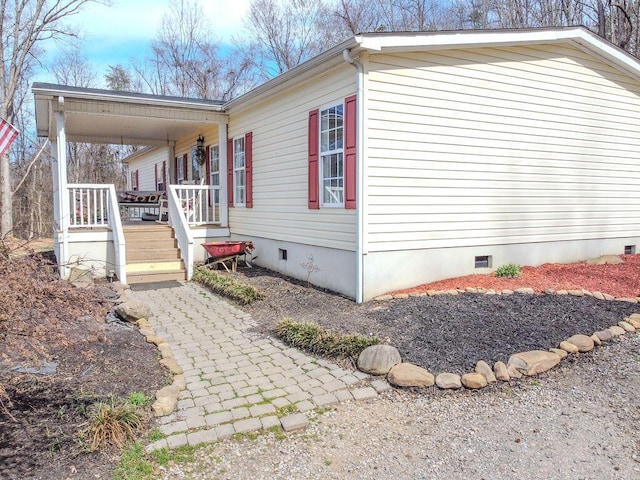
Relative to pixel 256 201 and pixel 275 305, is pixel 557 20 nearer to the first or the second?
pixel 256 201

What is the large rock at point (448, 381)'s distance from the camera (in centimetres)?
386

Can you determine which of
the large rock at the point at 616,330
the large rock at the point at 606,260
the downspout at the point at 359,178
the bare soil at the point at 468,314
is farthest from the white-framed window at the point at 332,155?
the large rock at the point at 606,260

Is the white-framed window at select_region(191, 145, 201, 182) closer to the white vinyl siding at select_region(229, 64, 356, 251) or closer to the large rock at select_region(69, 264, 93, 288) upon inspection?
the white vinyl siding at select_region(229, 64, 356, 251)

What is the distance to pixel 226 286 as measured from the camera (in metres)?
7.45

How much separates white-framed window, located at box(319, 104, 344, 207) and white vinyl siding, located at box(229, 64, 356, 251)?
160mm

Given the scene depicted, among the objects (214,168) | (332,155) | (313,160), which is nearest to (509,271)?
(332,155)

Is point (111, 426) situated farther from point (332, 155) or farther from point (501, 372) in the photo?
point (332, 155)

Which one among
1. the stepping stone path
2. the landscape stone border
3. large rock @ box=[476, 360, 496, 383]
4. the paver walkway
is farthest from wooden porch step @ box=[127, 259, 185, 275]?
large rock @ box=[476, 360, 496, 383]

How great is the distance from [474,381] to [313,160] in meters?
4.63

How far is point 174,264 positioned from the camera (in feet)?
29.5

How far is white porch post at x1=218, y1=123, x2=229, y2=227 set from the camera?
34.9 feet

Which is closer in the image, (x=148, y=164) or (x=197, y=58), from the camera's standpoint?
(x=148, y=164)

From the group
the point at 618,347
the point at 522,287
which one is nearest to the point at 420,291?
the point at 522,287

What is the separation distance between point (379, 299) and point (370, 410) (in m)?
2.99
